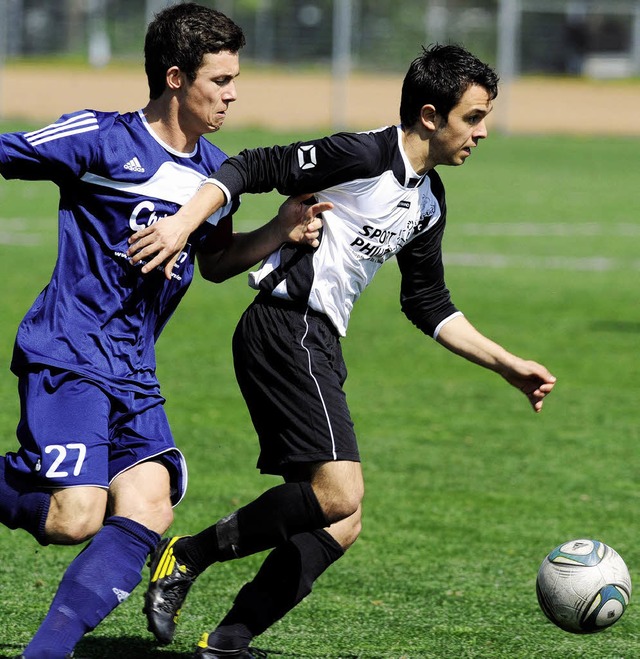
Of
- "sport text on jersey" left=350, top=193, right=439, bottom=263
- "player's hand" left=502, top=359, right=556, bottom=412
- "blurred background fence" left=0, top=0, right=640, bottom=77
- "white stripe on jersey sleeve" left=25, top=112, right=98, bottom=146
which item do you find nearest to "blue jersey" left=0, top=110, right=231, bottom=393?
"white stripe on jersey sleeve" left=25, top=112, right=98, bottom=146

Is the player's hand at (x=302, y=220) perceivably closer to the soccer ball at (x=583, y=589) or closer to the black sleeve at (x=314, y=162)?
the black sleeve at (x=314, y=162)

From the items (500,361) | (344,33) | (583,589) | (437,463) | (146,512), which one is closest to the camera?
(146,512)

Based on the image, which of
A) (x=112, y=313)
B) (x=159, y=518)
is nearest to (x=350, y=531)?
(x=159, y=518)

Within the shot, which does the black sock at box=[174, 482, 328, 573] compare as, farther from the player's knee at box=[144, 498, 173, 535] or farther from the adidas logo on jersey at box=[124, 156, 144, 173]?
the adidas logo on jersey at box=[124, 156, 144, 173]

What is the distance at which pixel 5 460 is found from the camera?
14.3 ft

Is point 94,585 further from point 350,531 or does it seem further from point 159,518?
point 350,531

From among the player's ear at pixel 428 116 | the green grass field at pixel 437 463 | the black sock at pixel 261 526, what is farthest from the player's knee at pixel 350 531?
the player's ear at pixel 428 116

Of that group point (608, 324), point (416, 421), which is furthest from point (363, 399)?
point (608, 324)

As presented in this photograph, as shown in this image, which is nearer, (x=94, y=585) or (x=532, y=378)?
(x=94, y=585)

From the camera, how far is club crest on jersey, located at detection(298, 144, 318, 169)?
4504mm

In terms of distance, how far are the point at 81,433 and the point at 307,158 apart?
1170 mm

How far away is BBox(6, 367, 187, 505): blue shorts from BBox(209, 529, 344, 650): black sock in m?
0.45

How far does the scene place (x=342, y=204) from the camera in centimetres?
461

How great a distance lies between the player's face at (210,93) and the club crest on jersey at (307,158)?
11.4 inches
